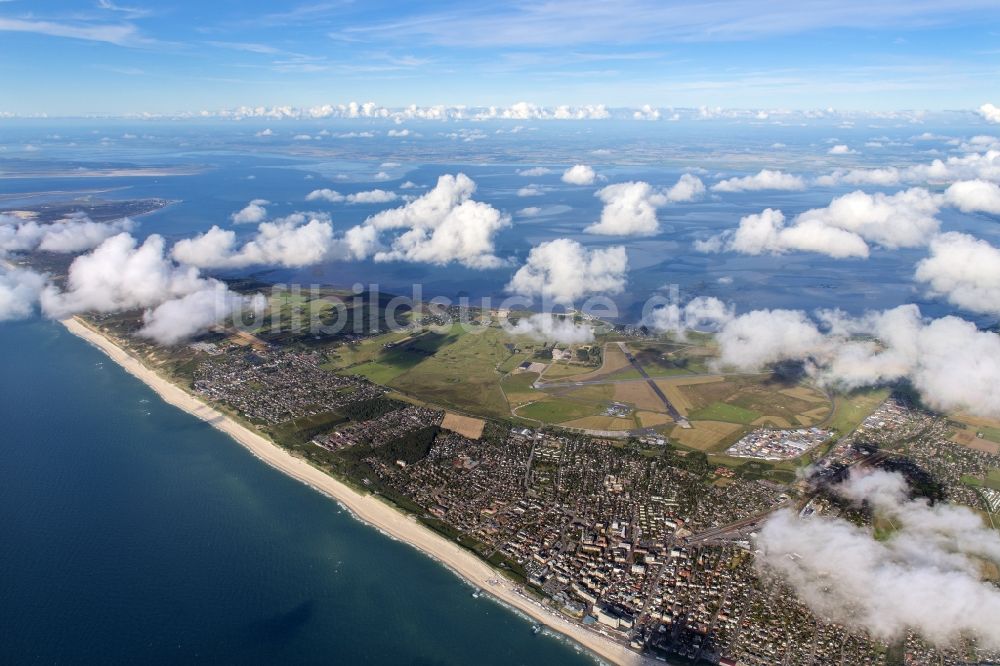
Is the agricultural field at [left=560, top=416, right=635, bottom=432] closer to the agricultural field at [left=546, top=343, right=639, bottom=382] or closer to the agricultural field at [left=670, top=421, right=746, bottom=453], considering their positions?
the agricultural field at [left=670, top=421, right=746, bottom=453]

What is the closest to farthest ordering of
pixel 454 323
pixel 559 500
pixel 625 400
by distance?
pixel 559 500 < pixel 625 400 < pixel 454 323

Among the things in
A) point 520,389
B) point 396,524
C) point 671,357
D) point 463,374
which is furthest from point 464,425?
point 671,357

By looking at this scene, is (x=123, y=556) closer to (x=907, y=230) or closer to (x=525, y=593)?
(x=525, y=593)

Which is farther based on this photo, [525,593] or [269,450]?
[269,450]

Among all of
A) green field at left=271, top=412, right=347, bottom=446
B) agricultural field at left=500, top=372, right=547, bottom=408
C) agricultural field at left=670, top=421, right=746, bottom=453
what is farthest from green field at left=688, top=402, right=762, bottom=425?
green field at left=271, top=412, right=347, bottom=446

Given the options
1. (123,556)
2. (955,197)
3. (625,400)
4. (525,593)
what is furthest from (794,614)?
(955,197)

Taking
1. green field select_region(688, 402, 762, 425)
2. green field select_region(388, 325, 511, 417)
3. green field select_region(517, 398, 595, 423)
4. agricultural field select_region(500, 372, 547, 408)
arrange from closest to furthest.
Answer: green field select_region(688, 402, 762, 425) → green field select_region(517, 398, 595, 423) → green field select_region(388, 325, 511, 417) → agricultural field select_region(500, 372, 547, 408)

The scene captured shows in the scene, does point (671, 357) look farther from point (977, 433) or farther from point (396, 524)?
point (396, 524)
